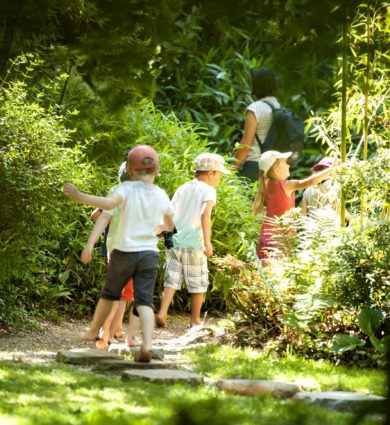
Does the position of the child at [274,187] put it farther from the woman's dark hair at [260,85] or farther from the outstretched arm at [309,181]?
the woman's dark hair at [260,85]

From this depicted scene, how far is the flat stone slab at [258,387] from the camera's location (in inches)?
198

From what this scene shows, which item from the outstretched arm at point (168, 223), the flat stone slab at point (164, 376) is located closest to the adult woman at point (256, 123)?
the outstretched arm at point (168, 223)

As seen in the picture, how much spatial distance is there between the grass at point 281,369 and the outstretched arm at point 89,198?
3.61ft

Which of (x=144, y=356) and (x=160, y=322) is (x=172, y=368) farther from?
(x=160, y=322)

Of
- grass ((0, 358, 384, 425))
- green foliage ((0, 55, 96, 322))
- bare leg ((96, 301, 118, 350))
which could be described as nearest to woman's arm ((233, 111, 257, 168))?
green foliage ((0, 55, 96, 322))

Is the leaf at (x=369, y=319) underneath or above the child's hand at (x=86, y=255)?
underneath

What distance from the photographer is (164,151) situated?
955 centimetres

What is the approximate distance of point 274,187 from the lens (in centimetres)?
841

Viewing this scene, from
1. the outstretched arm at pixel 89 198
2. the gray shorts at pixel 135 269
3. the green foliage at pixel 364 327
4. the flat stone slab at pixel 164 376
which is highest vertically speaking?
the outstretched arm at pixel 89 198

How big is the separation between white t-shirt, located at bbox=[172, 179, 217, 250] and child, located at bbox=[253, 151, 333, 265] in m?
0.51

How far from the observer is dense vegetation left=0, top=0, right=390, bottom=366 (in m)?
2.71

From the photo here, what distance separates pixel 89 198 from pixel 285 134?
3483 mm

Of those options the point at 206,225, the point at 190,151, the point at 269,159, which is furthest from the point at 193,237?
the point at 190,151

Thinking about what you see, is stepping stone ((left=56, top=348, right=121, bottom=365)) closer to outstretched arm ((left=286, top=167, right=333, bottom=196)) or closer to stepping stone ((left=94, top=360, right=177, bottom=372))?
stepping stone ((left=94, top=360, right=177, bottom=372))
